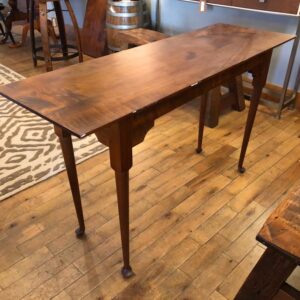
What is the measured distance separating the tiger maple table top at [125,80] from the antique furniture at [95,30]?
2240 mm

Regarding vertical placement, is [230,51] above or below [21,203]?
above

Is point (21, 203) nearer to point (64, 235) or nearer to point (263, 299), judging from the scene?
point (64, 235)

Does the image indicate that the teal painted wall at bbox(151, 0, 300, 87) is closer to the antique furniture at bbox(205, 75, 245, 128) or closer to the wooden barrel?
the wooden barrel

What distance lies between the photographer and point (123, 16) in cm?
289

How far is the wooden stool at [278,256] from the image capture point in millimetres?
703

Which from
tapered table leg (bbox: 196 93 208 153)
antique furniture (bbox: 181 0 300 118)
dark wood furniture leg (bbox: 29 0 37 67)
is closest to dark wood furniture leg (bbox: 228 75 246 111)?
antique furniture (bbox: 181 0 300 118)

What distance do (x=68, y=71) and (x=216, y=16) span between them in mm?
2038

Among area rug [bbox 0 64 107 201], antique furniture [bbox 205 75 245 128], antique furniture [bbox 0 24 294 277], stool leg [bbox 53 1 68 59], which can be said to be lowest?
area rug [bbox 0 64 107 201]

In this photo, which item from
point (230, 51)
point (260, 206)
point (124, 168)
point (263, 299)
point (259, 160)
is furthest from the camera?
point (259, 160)

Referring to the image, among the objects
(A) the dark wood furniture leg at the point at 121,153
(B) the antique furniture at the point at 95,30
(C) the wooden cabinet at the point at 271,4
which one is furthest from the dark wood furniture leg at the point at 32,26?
(A) the dark wood furniture leg at the point at 121,153

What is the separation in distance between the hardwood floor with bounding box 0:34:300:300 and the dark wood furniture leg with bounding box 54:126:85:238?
0.08 meters

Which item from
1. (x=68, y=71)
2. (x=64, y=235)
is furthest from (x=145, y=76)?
(x=64, y=235)

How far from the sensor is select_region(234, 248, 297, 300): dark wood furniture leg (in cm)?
75

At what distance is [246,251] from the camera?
55.8 inches
